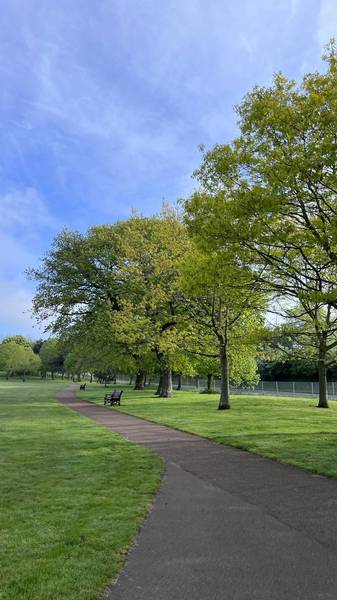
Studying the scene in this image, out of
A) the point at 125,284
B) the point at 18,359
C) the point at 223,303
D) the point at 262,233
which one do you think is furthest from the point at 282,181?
the point at 18,359

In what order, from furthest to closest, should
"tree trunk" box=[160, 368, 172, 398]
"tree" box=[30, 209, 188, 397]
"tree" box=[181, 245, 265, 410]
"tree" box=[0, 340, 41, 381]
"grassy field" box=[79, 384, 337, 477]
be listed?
"tree" box=[0, 340, 41, 381] < "tree trunk" box=[160, 368, 172, 398] < "tree" box=[30, 209, 188, 397] < "tree" box=[181, 245, 265, 410] < "grassy field" box=[79, 384, 337, 477]

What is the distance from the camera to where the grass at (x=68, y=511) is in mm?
4363

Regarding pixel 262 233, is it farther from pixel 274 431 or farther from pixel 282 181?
pixel 274 431

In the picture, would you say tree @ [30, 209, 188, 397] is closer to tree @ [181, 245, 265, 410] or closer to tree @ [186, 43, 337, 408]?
tree @ [181, 245, 265, 410]

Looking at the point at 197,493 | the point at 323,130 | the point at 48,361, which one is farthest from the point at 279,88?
the point at 48,361

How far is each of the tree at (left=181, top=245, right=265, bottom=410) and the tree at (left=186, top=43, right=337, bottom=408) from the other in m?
0.70

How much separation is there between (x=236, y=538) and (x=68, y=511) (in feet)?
7.44

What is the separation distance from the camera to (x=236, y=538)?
18.0 ft

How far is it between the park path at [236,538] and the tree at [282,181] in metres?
4.85

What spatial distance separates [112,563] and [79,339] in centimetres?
3282

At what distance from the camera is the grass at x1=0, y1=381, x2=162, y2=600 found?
4363mm

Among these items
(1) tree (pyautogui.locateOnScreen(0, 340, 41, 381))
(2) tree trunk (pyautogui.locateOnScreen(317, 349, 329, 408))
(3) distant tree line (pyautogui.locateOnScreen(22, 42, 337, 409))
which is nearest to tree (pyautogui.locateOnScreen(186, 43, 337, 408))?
(3) distant tree line (pyautogui.locateOnScreen(22, 42, 337, 409))

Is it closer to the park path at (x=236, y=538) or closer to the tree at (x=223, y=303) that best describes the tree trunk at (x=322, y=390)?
the tree at (x=223, y=303)

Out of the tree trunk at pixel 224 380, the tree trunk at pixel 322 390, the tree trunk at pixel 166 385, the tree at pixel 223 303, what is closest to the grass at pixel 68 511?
the tree at pixel 223 303
